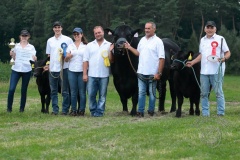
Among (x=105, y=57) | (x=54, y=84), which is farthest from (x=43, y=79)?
(x=105, y=57)

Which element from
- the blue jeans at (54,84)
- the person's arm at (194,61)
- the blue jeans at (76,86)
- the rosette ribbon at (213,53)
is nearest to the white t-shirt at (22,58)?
the blue jeans at (54,84)

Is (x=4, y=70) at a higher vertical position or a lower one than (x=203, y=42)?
lower

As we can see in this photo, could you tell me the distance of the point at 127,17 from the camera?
7569 centimetres

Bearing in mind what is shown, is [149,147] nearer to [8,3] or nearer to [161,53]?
[161,53]

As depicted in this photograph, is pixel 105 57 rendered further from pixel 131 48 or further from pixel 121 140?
pixel 121 140

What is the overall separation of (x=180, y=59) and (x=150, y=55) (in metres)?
0.74

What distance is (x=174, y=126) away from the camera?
1088cm

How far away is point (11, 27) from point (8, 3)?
7.14 m

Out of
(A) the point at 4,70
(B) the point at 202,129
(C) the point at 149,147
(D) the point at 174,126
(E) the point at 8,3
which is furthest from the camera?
(E) the point at 8,3

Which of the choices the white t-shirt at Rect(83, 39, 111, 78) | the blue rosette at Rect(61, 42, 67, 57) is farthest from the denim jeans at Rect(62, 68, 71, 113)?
the white t-shirt at Rect(83, 39, 111, 78)

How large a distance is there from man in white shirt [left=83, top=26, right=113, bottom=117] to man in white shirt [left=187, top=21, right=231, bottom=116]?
2.54 m

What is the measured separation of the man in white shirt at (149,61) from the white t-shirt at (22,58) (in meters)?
2.83

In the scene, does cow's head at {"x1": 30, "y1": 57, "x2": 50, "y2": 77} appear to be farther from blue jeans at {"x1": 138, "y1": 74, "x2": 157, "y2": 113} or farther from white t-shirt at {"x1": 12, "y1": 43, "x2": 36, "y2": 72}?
blue jeans at {"x1": 138, "y1": 74, "x2": 157, "y2": 113}

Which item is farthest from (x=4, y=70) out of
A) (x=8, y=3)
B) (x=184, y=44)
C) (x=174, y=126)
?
(x=8, y=3)
